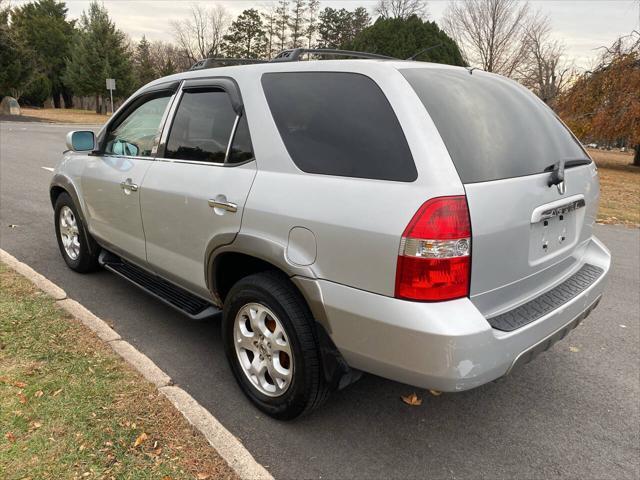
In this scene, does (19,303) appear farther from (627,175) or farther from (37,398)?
(627,175)

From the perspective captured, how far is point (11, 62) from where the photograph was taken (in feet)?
101

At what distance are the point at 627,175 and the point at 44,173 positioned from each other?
20.2 meters

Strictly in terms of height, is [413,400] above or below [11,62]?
below

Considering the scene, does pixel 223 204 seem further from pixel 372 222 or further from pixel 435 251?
pixel 435 251

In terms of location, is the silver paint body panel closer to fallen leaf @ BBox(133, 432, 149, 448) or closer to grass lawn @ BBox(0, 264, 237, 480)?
grass lawn @ BBox(0, 264, 237, 480)

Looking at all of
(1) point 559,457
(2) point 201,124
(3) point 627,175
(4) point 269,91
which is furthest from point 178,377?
(3) point 627,175

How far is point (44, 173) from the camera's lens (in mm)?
10836

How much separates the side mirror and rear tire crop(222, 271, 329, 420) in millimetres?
2312

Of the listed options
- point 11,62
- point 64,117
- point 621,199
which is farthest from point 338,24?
point 621,199

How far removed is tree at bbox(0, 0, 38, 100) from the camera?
98.4 feet

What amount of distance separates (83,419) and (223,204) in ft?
4.37

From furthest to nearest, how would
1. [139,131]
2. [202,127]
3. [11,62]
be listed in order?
1. [11,62]
2. [139,131]
3. [202,127]

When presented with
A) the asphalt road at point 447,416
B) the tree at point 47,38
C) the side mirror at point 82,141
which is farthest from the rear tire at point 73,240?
the tree at point 47,38

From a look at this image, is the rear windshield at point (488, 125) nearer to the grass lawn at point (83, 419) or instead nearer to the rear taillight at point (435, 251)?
the rear taillight at point (435, 251)
